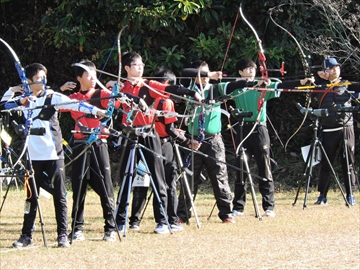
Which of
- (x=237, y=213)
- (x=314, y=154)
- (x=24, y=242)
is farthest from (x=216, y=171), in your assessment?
(x=24, y=242)

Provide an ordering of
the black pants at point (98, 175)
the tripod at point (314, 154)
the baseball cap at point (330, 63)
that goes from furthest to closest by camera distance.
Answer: the tripod at point (314, 154), the baseball cap at point (330, 63), the black pants at point (98, 175)

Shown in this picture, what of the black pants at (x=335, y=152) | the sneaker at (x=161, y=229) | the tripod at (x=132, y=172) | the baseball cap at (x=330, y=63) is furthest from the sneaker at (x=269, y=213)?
the baseball cap at (x=330, y=63)

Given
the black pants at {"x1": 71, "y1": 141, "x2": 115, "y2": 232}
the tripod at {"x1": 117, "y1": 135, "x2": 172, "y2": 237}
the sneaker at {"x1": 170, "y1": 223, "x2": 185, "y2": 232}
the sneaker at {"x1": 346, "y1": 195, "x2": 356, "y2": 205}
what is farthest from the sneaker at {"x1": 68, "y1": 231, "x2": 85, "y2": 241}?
the sneaker at {"x1": 346, "y1": 195, "x2": 356, "y2": 205}

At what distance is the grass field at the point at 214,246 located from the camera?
253 inches

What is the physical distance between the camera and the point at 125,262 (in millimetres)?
6441

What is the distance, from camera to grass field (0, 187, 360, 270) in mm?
6426

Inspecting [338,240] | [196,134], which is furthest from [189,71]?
[338,240]

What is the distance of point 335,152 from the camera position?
408 inches

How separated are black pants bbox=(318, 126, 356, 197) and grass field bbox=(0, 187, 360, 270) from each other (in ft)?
2.58

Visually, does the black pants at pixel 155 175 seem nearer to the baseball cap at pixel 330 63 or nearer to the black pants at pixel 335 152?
the baseball cap at pixel 330 63

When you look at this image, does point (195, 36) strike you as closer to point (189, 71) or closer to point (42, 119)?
point (189, 71)

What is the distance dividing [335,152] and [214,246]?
373 cm

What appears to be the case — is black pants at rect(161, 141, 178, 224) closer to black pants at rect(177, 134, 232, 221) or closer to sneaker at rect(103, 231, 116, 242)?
black pants at rect(177, 134, 232, 221)

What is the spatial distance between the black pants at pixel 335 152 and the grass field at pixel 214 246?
79 cm
